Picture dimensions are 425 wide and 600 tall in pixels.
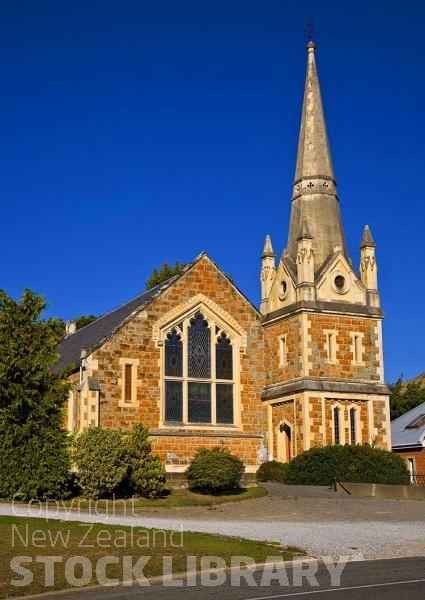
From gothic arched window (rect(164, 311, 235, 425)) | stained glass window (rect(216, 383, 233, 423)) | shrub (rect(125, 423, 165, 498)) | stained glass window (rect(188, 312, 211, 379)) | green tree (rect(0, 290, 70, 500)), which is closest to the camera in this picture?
green tree (rect(0, 290, 70, 500))

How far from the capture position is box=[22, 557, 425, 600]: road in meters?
12.7

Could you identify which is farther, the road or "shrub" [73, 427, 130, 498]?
"shrub" [73, 427, 130, 498]

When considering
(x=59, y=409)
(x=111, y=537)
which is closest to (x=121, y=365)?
(x=59, y=409)

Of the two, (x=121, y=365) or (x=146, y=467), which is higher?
(x=121, y=365)

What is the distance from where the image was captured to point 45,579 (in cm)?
1466

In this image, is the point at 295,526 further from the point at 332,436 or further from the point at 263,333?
the point at 263,333

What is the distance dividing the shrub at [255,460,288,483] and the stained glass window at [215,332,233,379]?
426cm

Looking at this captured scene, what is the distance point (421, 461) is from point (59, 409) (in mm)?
23263

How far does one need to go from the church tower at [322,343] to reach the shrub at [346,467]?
1591 mm

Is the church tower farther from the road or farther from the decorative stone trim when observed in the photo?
the road

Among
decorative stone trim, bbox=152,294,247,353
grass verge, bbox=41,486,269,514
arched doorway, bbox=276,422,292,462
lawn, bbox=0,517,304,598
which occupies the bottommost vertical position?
lawn, bbox=0,517,304,598

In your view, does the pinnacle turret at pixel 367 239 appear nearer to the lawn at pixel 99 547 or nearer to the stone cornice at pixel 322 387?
the stone cornice at pixel 322 387

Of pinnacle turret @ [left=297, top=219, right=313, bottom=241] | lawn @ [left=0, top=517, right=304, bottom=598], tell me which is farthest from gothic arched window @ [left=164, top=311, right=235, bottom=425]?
lawn @ [left=0, top=517, right=304, bottom=598]

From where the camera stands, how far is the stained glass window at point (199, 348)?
38.7 metres
